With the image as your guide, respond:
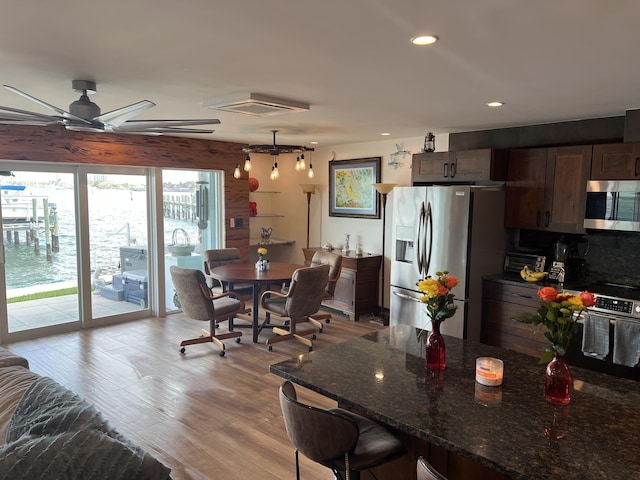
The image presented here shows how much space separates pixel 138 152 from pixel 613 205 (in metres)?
5.29

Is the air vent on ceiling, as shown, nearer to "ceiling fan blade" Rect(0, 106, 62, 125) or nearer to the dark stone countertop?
"ceiling fan blade" Rect(0, 106, 62, 125)

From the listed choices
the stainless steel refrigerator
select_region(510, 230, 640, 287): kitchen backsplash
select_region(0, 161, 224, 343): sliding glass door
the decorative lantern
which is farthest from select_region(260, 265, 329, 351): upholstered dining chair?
select_region(510, 230, 640, 287): kitchen backsplash

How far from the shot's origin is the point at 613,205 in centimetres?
399

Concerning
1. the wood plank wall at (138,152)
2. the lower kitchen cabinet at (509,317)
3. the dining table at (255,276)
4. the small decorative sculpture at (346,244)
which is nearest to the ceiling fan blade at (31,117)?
the wood plank wall at (138,152)

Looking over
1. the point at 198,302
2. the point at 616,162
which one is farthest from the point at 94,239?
the point at 616,162

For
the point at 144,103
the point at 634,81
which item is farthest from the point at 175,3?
the point at 634,81

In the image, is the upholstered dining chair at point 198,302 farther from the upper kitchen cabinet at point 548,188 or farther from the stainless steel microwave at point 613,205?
the stainless steel microwave at point 613,205

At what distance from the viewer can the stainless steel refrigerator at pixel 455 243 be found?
463 cm

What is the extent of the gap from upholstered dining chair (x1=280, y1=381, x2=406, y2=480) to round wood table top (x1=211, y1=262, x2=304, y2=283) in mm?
Answer: 3232

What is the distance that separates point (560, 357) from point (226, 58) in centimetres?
219

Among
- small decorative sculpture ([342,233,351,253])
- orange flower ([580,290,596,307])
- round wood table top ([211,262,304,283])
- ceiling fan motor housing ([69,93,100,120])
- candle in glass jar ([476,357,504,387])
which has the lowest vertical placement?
round wood table top ([211,262,304,283])

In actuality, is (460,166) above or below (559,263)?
above

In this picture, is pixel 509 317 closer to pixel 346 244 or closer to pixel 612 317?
pixel 612 317

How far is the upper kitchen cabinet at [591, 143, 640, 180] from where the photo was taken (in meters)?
3.84
